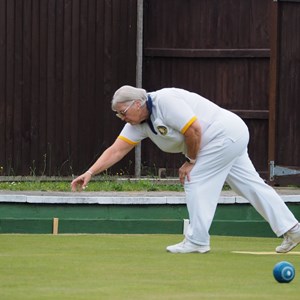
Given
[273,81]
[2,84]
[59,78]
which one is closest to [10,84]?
[2,84]

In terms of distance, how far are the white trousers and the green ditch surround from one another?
242 cm

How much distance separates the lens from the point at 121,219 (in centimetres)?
1115

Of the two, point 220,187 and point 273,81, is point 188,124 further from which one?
point 273,81

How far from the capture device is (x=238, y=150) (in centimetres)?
816

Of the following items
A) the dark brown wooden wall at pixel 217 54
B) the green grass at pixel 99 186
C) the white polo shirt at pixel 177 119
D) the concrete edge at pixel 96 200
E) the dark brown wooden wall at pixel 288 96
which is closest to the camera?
the white polo shirt at pixel 177 119

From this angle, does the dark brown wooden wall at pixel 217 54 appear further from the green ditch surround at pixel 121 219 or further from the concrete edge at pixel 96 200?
the concrete edge at pixel 96 200

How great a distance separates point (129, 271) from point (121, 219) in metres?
4.30

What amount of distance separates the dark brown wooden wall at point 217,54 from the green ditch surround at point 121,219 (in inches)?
113

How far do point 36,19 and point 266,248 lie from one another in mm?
6131

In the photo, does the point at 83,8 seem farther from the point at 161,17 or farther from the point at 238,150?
the point at 238,150

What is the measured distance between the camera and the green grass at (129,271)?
19.4 feet

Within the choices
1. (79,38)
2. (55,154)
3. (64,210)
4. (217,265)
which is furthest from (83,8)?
(217,265)

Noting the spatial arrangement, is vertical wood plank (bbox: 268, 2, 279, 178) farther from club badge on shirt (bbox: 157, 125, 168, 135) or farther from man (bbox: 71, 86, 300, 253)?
club badge on shirt (bbox: 157, 125, 168, 135)

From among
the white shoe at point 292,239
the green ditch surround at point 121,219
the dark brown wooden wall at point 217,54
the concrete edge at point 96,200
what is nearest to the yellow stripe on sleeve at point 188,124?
the white shoe at point 292,239
